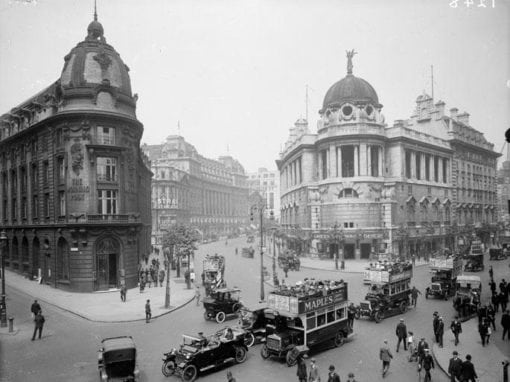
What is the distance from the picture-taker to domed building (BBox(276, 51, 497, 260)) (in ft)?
194

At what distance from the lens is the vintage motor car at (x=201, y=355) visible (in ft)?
52.1

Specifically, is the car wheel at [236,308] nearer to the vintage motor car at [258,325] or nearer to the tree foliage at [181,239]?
the vintage motor car at [258,325]

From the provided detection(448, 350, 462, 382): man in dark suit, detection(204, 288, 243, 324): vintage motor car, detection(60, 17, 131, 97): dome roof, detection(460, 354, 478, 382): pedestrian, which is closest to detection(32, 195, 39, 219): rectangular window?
detection(60, 17, 131, 97): dome roof

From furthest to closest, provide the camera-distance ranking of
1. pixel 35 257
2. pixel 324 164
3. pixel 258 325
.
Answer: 1. pixel 324 164
2. pixel 35 257
3. pixel 258 325

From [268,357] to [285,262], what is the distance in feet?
98.9

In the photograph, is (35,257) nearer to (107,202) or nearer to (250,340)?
(107,202)

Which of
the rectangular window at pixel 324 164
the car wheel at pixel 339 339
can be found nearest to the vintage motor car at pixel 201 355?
the car wheel at pixel 339 339

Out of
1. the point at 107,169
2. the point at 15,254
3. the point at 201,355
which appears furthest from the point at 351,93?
the point at 201,355

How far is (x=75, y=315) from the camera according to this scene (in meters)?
27.2

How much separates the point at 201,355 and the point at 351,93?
56.6 m

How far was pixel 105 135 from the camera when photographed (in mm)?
36656

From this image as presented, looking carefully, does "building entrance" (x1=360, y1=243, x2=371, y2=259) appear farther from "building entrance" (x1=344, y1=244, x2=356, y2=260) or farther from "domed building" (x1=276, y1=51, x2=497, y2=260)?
"building entrance" (x1=344, y1=244, x2=356, y2=260)

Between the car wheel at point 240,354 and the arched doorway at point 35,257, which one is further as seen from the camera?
the arched doorway at point 35,257

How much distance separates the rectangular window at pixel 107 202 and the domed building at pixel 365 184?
28648 mm
